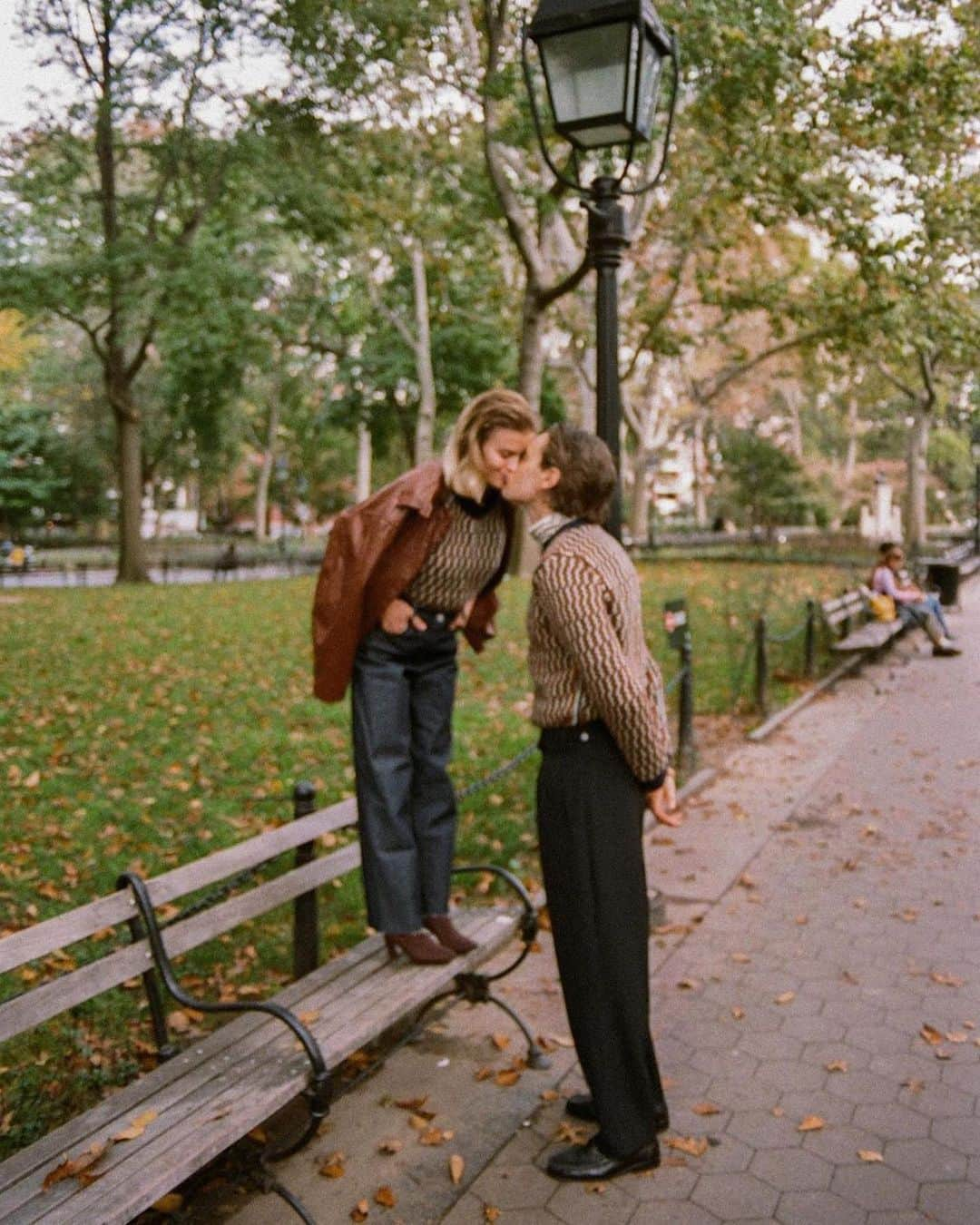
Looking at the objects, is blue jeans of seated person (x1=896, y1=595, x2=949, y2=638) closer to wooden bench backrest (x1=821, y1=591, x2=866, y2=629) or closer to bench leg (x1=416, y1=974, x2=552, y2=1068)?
wooden bench backrest (x1=821, y1=591, x2=866, y2=629)

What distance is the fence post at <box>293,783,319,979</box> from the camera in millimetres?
4270

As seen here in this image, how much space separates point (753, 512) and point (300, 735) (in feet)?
146

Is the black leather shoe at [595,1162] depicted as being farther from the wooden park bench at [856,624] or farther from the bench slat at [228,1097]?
the wooden park bench at [856,624]

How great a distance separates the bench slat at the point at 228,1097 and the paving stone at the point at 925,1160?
1.42 m

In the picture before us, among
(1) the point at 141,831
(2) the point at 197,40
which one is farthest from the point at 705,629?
(2) the point at 197,40

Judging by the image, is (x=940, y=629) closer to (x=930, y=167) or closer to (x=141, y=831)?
(x=930, y=167)

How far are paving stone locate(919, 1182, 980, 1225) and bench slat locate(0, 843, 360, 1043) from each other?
6.91 ft

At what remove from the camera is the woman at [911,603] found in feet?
47.4

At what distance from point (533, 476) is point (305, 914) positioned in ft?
6.59

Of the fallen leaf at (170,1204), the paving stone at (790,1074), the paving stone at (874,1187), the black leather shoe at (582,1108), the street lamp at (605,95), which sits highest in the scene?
the street lamp at (605,95)


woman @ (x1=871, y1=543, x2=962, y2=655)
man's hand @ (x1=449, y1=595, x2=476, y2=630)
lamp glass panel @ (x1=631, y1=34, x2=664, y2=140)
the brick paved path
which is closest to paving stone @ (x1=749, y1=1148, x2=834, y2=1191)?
the brick paved path

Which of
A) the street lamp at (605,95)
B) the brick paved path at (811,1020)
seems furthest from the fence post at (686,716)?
the street lamp at (605,95)

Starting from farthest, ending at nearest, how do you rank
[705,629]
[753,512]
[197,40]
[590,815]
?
[753,512]
[197,40]
[705,629]
[590,815]

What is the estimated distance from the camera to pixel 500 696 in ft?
35.9
